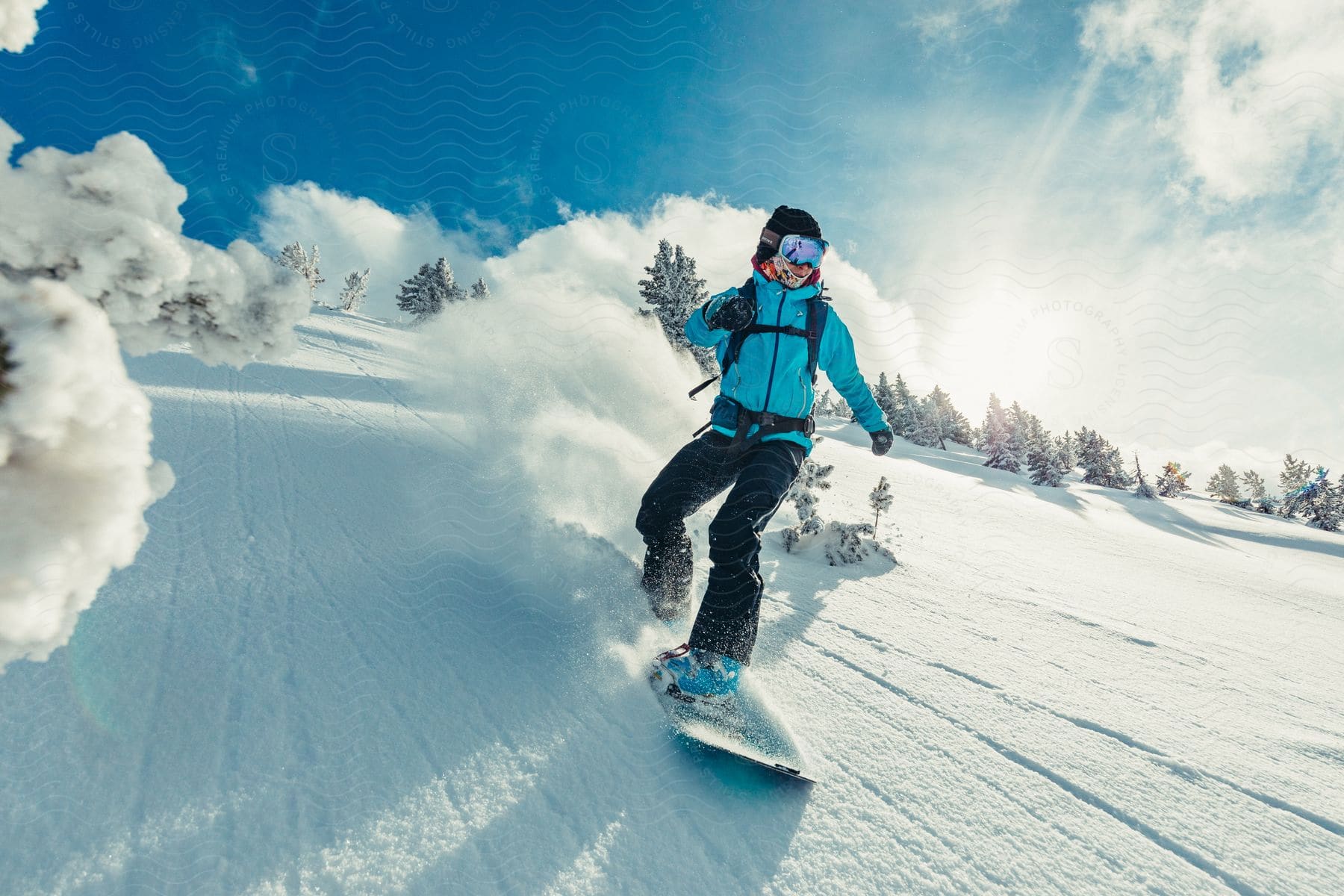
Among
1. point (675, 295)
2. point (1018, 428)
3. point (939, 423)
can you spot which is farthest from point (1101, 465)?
point (675, 295)

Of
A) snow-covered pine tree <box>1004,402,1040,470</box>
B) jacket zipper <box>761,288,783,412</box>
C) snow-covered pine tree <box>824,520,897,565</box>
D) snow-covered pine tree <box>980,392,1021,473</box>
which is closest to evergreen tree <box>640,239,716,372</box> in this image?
snow-covered pine tree <box>824,520,897,565</box>

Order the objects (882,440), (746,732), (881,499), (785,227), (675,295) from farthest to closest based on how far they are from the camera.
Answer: (675,295)
(881,499)
(882,440)
(785,227)
(746,732)

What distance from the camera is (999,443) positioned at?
45938 millimetres

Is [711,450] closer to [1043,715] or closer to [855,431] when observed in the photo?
[1043,715]

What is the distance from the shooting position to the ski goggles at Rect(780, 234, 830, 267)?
3.88 metres

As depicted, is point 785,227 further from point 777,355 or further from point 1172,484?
point 1172,484

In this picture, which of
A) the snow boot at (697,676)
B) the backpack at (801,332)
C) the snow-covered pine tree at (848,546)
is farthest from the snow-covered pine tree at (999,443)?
the snow boot at (697,676)

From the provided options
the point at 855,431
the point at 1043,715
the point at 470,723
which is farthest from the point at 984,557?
the point at 855,431

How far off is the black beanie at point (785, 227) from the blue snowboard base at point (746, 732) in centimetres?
302

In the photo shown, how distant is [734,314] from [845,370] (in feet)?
3.46

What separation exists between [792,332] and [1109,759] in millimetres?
Result: 2892

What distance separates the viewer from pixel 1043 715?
9.83ft

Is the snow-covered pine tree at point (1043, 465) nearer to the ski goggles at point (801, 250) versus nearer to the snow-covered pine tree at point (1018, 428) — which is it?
the snow-covered pine tree at point (1018, 428)

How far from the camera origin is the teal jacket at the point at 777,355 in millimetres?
3738
